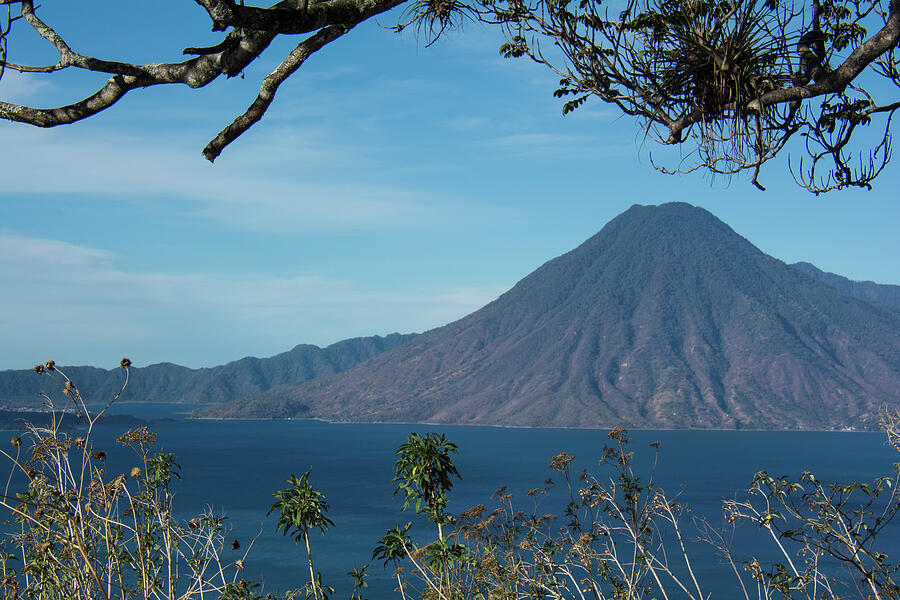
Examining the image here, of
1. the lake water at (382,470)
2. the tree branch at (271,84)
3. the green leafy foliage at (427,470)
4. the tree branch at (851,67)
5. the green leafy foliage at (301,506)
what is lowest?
the lake water at (382,470)

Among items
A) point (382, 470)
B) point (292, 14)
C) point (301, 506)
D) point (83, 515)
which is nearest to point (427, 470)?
point (301, 506)

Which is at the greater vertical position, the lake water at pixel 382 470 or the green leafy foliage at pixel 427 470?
the green leafy foliage at pixel 427 470

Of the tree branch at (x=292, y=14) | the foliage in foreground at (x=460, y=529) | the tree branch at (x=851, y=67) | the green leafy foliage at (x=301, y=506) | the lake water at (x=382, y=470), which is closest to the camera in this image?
the tree branch at (x=292, y=14)

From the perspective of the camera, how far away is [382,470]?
13712 centimetres

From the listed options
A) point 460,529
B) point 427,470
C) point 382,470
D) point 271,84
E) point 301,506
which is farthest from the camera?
point 382,470

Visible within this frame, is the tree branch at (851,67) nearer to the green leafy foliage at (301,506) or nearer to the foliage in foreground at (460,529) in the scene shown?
the foliage in foreground at (460,529)

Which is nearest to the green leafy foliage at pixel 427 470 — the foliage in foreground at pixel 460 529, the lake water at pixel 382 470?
the foliage in foreground at pixel 460 529

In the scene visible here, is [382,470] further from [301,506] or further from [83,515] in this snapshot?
[83,515]

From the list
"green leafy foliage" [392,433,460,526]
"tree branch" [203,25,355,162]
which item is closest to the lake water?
"green leafy foliage" [392,433,460,526]

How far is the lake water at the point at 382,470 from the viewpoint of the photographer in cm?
7069

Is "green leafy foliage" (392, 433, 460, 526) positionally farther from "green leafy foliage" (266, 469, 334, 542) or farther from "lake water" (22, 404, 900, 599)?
"lake water" (22, 404, 900, 599)

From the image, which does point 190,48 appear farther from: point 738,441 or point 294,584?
point 738,441

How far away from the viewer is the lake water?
70.7 m

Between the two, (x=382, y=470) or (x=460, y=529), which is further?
(x=382, y=470)
